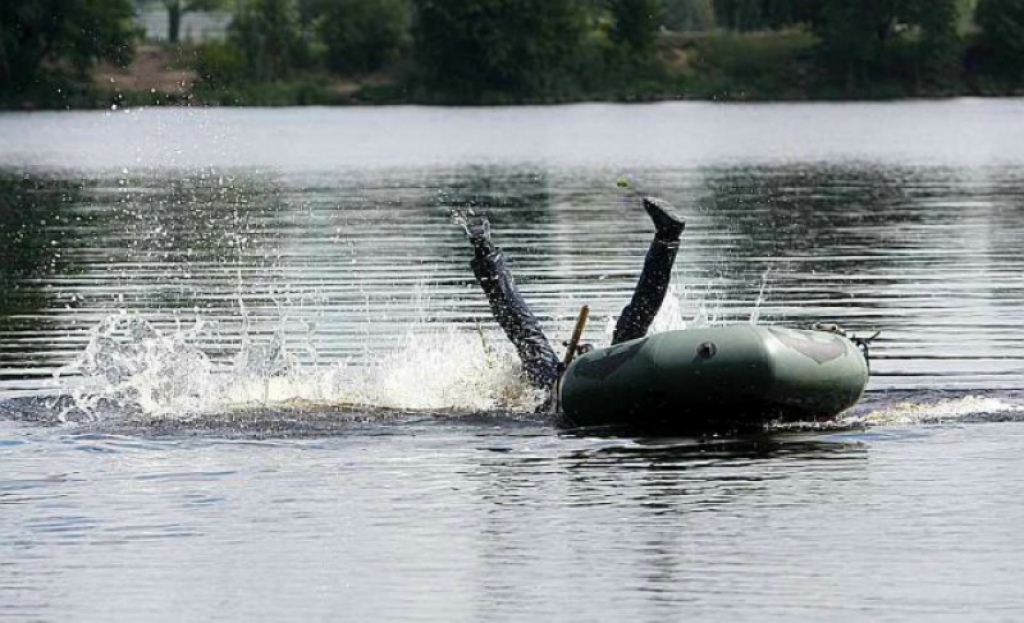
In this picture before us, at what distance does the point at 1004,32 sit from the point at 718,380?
128 metres

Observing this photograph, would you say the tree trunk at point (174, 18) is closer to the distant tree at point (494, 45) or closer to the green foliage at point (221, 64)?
the green foliage at point (221, 64)

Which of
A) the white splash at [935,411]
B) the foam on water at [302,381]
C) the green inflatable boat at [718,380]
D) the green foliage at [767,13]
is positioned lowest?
the green foliage at [767,13]

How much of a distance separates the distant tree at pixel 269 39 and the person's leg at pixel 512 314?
122 meters

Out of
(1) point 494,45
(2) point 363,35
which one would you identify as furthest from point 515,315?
(2) point 363,35

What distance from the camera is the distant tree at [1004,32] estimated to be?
143300 mm

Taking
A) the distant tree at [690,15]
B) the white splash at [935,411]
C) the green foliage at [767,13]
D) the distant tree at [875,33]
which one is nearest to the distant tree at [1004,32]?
the distant tree at [875,33]

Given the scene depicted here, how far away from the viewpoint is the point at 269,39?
14775 centimetres

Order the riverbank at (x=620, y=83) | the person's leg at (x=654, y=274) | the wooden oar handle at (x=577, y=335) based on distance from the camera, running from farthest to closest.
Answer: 1. the riverbank at (x=620, y=83)
2. the wooden oar handle at (x=577, y=335)
3. the person's leg at (x=654, y=274)

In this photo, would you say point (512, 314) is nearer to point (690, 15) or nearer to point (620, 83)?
point (620, 83)

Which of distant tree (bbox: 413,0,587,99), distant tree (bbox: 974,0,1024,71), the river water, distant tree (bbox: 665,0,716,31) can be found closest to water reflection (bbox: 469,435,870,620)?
the river water

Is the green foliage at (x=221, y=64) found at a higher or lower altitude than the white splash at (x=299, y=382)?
lower

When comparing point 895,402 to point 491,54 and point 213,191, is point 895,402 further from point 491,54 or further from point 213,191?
point 491,54

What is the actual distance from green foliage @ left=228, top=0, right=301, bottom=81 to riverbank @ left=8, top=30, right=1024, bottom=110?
1957 mm

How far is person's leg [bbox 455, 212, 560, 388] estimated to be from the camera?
21766 mm
